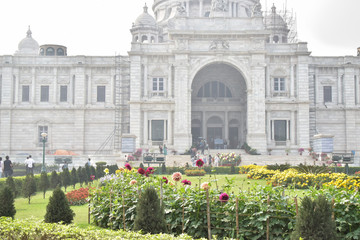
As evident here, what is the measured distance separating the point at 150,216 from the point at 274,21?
5030cm

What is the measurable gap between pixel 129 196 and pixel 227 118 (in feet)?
126

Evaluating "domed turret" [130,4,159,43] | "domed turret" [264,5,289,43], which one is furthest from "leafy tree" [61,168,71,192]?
"domed turret" [264,5,289,43]

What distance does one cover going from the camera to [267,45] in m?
48.3

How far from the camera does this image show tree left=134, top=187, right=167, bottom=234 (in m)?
11.2

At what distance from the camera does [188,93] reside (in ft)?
151

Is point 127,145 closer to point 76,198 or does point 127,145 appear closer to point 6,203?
point 76,198

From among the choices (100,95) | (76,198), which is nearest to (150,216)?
(76,198)

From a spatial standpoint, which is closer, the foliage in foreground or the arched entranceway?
the foliage in foreground

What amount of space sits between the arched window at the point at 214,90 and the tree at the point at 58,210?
1560 inches

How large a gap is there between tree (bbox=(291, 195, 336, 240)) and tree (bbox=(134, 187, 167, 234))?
135 inches

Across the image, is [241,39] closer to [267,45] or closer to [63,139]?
[267,45]

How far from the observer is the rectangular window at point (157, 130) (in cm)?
4703

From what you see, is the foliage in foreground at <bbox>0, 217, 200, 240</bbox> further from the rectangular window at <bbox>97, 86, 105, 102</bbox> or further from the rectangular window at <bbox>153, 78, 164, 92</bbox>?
the rectangular window at <bbox>97, 86, 105, 102</bbox>

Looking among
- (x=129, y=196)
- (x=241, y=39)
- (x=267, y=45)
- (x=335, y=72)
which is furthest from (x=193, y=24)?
(x=129, y=196)
